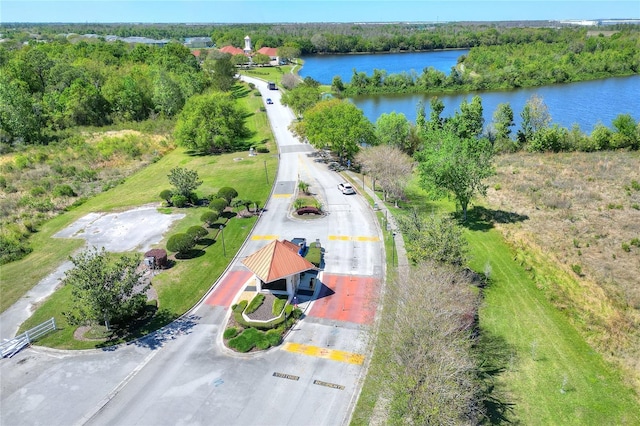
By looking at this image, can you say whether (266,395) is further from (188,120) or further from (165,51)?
(165,51)

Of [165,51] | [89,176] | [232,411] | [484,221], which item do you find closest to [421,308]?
[232,411]

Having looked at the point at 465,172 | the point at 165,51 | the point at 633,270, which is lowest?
the point at 633,270

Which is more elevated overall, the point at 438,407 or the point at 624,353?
the point at 438,407

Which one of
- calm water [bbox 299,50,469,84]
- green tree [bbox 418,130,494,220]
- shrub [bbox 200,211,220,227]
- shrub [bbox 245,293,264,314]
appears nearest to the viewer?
shrub [bbox 245,293,264,314]

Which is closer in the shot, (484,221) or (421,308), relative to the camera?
(421,308)

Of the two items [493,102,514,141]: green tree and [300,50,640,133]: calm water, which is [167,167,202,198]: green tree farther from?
[300,50,640,133]: calm water

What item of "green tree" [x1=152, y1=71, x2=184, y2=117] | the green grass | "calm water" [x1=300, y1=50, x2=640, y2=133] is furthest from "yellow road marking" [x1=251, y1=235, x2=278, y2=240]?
"calm water" [x1=300, y1=50, x2=640, y2=133]

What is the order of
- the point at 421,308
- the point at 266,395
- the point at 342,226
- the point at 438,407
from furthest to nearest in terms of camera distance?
the point at 342,226 → the point at 266,395 → the point at 421,308 → the point at 438,407

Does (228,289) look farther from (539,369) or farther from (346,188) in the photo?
(346,188)
